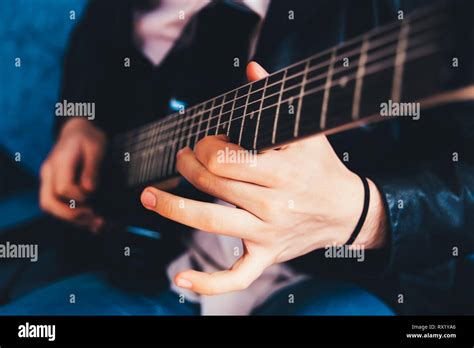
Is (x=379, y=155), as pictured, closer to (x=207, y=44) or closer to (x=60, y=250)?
(x=207, y=44)

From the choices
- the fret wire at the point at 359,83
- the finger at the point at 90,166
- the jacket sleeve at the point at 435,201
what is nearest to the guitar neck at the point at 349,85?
the fret wire at the point at 359,83

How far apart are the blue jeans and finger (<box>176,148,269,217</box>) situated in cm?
27

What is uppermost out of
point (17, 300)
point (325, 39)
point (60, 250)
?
point (325, 39)

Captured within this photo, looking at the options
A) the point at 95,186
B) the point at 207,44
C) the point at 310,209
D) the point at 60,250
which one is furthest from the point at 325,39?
the point at 60,250

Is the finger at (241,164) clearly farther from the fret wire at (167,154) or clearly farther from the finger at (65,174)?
the finger at (65,174)

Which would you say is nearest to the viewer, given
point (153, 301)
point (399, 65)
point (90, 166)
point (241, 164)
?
point (399, 65)

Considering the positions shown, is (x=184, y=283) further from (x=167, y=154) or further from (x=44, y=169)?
(x=44, y=169)

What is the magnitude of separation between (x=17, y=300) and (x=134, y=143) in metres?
0.41

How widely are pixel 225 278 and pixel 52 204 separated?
52cm

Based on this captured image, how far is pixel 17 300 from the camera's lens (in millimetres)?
845

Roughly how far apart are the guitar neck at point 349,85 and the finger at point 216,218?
101 mm

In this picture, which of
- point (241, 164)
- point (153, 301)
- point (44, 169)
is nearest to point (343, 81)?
point (241, 164)

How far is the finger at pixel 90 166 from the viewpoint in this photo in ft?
3.02

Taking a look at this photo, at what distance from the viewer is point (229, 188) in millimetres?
575
